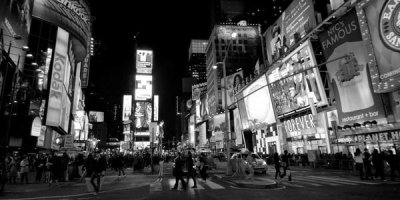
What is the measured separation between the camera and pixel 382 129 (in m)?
25.2

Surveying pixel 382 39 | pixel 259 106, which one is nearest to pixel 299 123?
pixel 259 106

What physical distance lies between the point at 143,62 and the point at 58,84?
50.0 metres

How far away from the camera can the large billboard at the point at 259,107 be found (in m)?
46.3

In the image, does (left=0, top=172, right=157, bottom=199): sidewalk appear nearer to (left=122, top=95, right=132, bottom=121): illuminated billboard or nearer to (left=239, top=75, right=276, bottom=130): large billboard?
(left=239, top=75, right=276, bottom=130): large billboard

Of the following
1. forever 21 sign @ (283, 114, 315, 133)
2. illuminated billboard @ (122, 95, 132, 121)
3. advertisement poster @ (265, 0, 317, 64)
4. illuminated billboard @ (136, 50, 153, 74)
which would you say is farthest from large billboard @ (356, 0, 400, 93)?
illuminated billboard @ (122, 95, 132, 121)

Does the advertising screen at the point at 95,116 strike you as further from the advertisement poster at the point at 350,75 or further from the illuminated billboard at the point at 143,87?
the advertisement poster at the point at 350,75

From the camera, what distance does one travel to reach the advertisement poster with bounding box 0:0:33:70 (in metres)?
24.2

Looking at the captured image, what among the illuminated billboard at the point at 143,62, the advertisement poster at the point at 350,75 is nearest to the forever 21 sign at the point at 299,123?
the advertisement poster at the point at 350,75

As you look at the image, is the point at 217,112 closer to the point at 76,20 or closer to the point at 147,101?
the point at 147,101

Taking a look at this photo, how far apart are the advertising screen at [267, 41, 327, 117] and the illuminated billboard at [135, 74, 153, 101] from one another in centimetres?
4938

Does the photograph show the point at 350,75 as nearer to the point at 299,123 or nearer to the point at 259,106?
the point at 299,123

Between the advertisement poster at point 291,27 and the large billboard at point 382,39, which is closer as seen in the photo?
the large billboard at point 382,39

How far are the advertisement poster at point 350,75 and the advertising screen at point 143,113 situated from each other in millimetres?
64915

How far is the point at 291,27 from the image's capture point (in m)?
38.3
